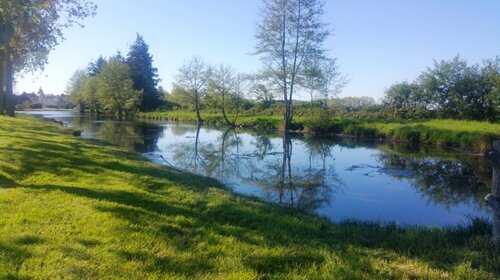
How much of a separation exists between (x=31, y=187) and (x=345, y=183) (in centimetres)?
→ 914

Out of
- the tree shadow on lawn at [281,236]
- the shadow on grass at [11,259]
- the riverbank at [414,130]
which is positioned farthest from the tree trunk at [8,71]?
the riverbank at [414,130]

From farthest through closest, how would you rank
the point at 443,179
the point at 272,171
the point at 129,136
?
1. the point at 129,136
2. the point at 272,171
3. the point at 443,179

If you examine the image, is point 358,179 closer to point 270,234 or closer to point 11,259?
point 270,234

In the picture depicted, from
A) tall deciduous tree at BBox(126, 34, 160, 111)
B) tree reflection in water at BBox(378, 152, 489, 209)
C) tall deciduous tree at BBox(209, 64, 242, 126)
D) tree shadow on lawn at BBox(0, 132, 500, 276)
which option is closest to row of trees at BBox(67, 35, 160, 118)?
tall deciduous tree at BBox(126, 34, 160, 111)

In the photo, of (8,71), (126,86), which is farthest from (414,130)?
(126,86)

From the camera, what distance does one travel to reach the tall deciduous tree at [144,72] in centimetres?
7175

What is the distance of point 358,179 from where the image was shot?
13430 millimetres

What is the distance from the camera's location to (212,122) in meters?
51.4

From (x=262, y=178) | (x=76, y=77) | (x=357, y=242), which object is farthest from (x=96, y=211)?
(x=76, y=77)

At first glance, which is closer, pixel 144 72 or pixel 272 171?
pixel 272 171

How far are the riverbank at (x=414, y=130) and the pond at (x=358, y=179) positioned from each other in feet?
6.49

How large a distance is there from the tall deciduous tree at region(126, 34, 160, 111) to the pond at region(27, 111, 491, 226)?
5287cm

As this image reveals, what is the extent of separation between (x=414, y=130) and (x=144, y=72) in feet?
191

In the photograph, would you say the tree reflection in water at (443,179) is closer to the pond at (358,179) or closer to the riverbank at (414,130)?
the pond at (358,179)
